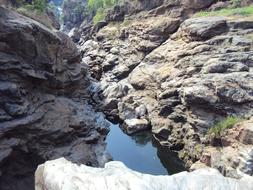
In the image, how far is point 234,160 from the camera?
71.6ft

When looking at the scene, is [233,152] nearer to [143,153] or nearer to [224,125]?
[224,125]

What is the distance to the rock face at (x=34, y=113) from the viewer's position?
21.6 meters

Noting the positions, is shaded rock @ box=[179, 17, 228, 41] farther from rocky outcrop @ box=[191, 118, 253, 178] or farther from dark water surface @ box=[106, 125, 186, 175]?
rocky outcrop @ box=[191, 118, 253, 178]

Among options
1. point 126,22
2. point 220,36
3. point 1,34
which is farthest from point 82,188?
point 126,22

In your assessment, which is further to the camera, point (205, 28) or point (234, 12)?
point (234, 12)

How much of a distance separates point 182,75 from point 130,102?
20.0ft

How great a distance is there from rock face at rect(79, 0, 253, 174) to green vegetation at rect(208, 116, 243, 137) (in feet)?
2.93

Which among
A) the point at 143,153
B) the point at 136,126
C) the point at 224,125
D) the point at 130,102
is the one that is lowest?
the point at 143,153

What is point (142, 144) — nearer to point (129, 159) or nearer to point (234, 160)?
point (129, 159)

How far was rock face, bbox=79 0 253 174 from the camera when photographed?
27.1 meters

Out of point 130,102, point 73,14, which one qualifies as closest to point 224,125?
point 130,102

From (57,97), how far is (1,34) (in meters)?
6.67

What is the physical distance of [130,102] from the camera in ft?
119

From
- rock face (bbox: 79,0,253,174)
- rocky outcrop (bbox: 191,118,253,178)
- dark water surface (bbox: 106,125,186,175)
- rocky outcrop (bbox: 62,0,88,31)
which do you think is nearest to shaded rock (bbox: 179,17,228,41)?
rock face (bbox: 79,0,253,174)
